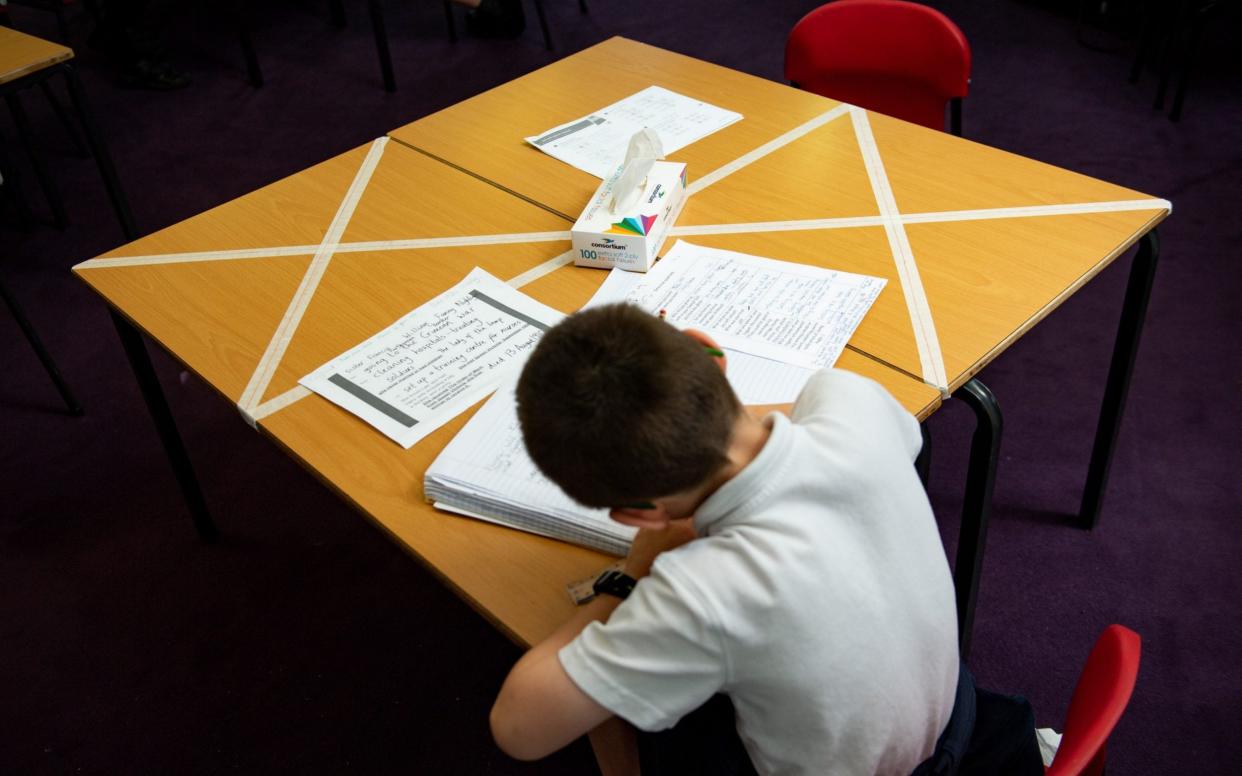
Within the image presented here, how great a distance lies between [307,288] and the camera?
1.57 metres

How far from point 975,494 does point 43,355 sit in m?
2.16

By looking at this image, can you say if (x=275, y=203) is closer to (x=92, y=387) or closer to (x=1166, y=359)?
(x=92, y=387)

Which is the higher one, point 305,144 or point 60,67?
point 60,67

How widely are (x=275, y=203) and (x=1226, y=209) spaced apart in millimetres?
2653

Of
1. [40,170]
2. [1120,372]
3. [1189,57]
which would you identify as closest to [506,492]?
[1120,372]

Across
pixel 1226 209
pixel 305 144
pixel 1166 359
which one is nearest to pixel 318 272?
pixel 1166 359

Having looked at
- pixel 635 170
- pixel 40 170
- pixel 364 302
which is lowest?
pixel 40 170

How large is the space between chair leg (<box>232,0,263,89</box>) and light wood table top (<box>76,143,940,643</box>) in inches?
90.1

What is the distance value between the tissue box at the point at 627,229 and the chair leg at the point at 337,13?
11.1 ft

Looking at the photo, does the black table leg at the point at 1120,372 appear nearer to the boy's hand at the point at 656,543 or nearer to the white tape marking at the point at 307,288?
the boy's hand at the point at 656,543

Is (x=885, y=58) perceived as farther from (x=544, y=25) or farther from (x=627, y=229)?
(x=544, y=25)

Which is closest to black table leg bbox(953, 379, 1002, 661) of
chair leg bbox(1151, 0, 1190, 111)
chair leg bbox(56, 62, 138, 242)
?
chair leg bbox(56, 62, 138, 242)

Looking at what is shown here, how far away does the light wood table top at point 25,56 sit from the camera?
229 centimetres

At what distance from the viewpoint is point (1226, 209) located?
2.92 metres
